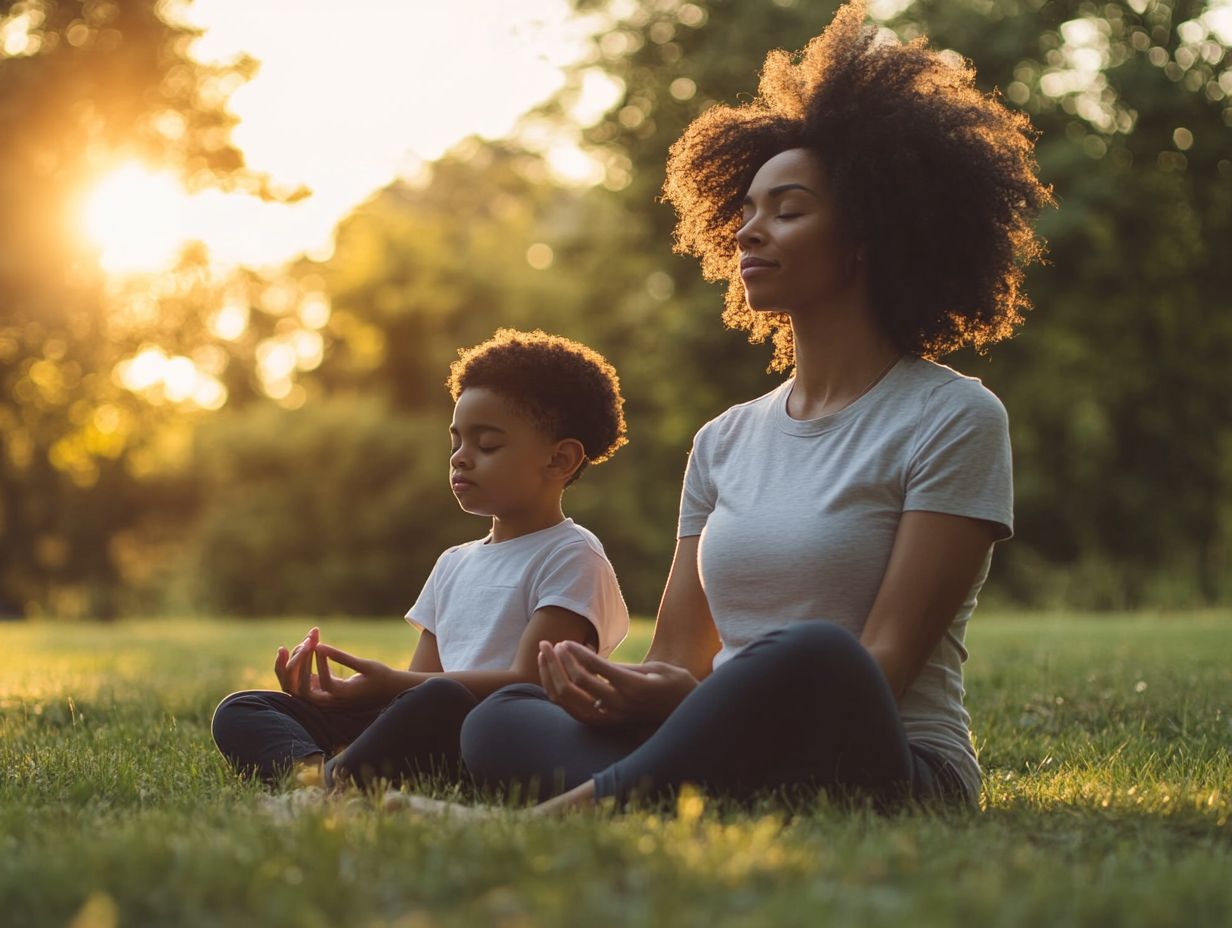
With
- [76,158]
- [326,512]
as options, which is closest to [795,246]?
[76,158]

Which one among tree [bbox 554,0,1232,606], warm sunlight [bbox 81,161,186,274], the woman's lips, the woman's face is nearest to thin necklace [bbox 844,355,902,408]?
the woman's face

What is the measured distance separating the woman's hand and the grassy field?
392mm

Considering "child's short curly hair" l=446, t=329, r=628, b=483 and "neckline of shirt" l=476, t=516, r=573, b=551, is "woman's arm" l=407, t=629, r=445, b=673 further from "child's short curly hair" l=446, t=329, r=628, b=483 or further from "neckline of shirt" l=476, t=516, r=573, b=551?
"child's short curly hair" l=446, t=329, r=628, b=483

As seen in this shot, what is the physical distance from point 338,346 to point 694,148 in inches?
1165

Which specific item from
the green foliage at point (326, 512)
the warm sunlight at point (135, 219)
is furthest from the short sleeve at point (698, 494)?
the green foliage at point (326, 512)

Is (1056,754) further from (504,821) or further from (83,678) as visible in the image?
(83,678)

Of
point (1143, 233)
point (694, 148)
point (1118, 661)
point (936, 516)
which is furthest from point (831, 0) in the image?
point (936, 516)

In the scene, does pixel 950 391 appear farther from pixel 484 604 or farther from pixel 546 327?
pixel 546 327

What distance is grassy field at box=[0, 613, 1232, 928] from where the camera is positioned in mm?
2023

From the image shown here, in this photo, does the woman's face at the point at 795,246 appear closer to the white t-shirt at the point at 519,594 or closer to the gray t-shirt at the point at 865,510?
the gray t-shirt at the point at 865,510

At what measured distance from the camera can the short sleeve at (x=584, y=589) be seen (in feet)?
13.0

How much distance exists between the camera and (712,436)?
12.7 ft

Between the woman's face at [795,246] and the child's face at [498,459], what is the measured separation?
3.30 ft

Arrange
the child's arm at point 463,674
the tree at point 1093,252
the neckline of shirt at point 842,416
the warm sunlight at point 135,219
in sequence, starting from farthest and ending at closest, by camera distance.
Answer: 1. the tree at point 1093,252
2. the warm sunlight at point 135,219
3. the child's arm at point 463,674
4. the neckline of shirt at point 842,416
